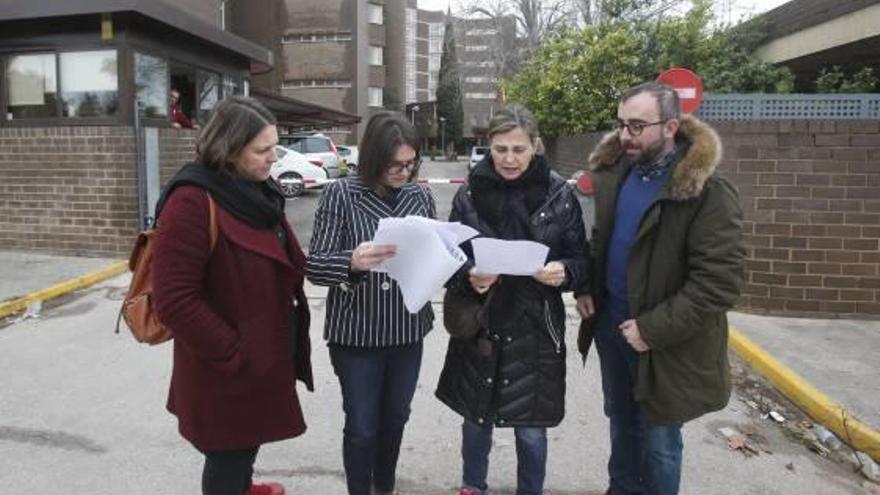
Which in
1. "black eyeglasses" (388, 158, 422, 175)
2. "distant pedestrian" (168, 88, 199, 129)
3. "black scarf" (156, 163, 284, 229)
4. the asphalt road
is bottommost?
the asphalt road

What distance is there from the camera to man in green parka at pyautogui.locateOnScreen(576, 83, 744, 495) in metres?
2.62

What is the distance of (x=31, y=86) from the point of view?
32.1ft

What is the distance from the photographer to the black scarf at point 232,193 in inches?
91.9

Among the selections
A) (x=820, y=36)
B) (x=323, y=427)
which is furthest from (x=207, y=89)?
(x=820, y=36)

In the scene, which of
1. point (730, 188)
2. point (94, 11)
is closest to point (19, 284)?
point (94, 11)

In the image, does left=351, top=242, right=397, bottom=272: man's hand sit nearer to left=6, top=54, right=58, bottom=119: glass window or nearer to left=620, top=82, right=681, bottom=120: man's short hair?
left=620, top=82, right=681, bottom=120: man's short hair

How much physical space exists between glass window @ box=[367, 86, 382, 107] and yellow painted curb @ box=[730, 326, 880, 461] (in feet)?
157

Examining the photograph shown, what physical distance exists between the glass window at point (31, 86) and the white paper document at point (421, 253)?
8968 millimetres

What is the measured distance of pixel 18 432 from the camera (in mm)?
4117

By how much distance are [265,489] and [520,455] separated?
1.20 m

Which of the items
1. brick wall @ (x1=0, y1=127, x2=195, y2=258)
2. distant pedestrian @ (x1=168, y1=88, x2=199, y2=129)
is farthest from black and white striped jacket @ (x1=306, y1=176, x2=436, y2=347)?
distant pedestrian @ (x1=168, y1=88, x2=199, y2=129)

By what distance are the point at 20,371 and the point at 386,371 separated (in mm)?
3637

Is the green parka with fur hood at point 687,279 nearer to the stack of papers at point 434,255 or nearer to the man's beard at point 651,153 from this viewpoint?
the man's beard at point 651,153

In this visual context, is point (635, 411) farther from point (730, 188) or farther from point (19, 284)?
point (19, 284)
